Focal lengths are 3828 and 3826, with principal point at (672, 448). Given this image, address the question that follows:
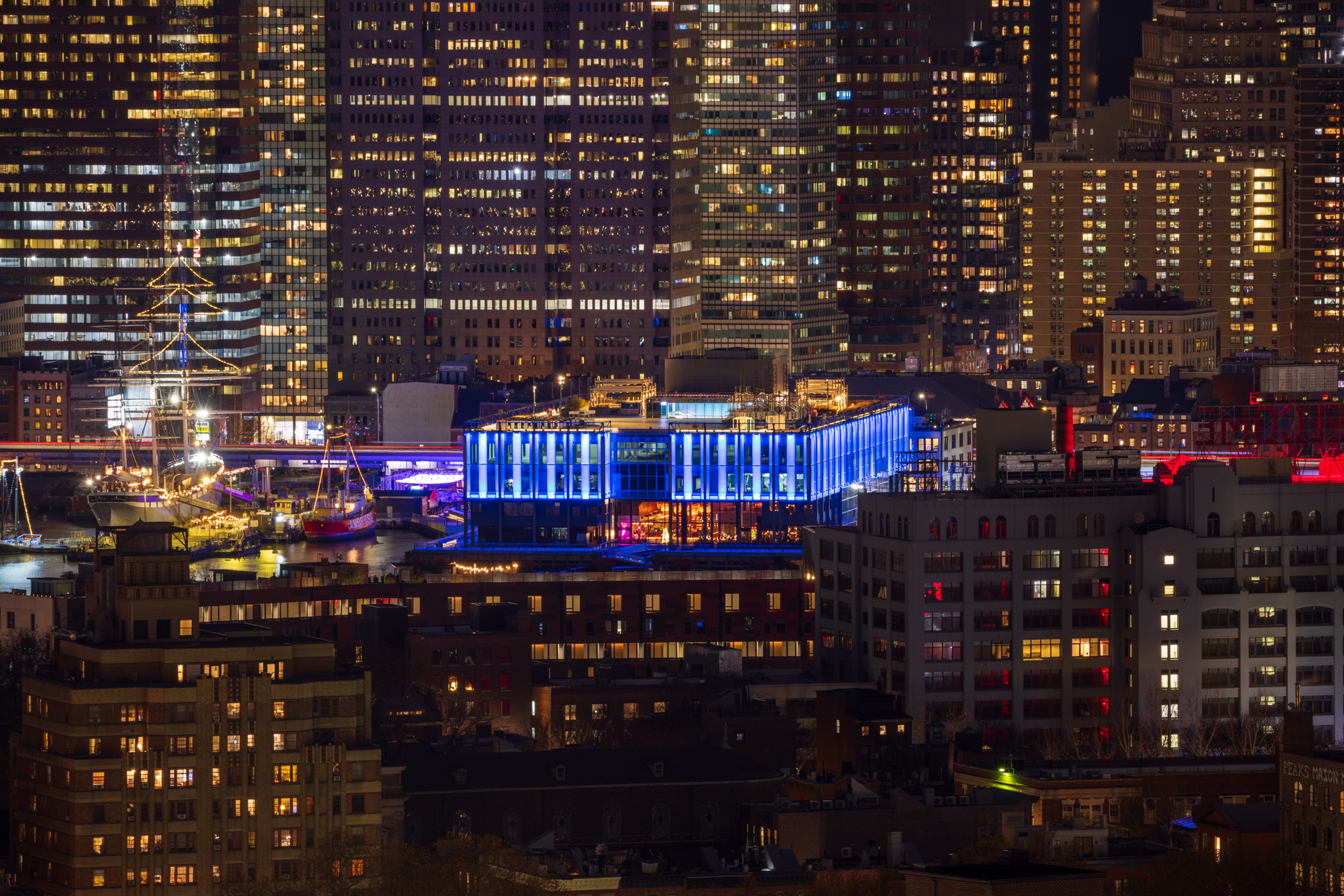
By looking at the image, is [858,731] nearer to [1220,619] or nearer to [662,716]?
[662,716]

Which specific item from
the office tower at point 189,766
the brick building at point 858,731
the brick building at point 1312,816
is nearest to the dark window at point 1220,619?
the brick building at point 858,731

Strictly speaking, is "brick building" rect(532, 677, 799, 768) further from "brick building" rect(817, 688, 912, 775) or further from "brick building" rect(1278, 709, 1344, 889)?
"brick building" rect(1278, 709, 1344, 889)

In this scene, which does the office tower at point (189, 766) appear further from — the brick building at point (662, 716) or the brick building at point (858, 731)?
the brick building at point (662, 716)

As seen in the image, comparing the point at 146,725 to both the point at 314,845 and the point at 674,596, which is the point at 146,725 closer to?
the point at 314,845

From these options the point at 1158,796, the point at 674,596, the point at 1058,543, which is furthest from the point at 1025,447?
the point at 1158,796

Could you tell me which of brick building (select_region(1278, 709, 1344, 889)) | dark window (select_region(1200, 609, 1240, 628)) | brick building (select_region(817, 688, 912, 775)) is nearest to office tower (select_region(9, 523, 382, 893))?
brick building (select_region(817, 688, 912, 775))

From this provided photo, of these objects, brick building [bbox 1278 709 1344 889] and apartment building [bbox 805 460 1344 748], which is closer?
brick building [bbox 1278 709 1344 889]

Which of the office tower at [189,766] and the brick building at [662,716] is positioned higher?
the office tower at [189,766]
